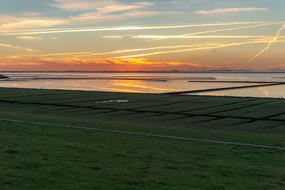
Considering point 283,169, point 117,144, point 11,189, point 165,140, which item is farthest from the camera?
point 165,140

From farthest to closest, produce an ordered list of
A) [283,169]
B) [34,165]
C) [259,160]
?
[259,160] < [283,169] < [34,165]

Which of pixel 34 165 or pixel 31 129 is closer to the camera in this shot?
pixel 34 165

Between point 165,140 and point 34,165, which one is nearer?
point 34,165

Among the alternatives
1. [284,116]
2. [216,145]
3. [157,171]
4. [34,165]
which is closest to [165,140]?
[216,145]

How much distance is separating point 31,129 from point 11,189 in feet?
41.4

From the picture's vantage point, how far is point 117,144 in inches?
732

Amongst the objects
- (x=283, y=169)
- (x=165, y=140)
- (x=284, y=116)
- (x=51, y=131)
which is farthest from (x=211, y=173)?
(x=284, y=116)

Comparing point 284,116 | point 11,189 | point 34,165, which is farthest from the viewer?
point 284,116

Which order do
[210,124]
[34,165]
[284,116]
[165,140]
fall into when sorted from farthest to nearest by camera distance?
1. [284,116]
2. [210,124]
3. [165,140]
4. [34,165]

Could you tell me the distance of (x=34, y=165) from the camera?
1306cm

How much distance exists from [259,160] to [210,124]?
18.4 metres

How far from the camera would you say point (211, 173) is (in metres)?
13.2

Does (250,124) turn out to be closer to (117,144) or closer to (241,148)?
(241,148)

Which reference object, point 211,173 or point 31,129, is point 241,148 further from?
point 31,129
